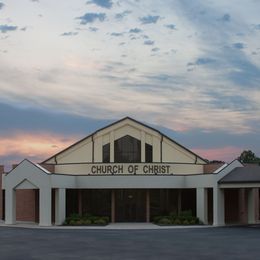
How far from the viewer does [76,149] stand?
53406mm

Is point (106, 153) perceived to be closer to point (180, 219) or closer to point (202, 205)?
point (180, 219)

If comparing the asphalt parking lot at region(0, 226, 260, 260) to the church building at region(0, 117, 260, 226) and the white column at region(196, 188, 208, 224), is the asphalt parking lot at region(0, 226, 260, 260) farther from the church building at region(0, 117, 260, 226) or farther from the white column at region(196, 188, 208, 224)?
the church building at region(0, 117, 260, 226)

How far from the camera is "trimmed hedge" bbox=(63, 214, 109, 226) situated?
45.3 metres

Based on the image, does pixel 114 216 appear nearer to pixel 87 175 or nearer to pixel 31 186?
pixel 87 175

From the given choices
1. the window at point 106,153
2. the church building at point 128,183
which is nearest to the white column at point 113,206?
the church building at point 128,183

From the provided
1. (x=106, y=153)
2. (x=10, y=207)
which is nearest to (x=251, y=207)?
(x=106, y=153)

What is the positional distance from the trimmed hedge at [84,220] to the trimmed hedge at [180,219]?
4.36 m

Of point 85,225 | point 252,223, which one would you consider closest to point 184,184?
point 252,223

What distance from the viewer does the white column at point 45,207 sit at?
148 feet

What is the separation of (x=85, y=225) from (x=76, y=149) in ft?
34.1

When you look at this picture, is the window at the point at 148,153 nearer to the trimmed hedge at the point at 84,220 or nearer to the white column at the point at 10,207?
the trimmed hedge at the point at 84,220

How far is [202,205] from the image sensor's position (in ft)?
153

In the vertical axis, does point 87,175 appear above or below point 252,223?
above

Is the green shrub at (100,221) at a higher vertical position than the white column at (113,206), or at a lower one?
lower
